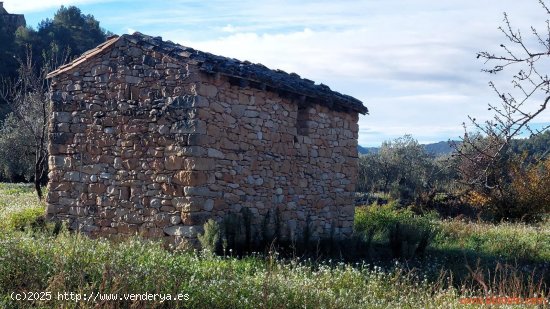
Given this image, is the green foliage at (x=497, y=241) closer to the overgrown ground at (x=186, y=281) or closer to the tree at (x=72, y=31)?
the overgrown ground at (x=186, y=281)

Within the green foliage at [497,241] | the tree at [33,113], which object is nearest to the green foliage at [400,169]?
the green foliage at [497,241]

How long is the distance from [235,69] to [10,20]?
3790 cm

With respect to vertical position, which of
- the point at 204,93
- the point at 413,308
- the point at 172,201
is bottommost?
the point at 413,308

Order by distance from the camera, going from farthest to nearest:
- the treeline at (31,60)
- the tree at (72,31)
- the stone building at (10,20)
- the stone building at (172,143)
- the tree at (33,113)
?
the stone building at (10,20) → the tree at (72,31) → the treeline at (31,60) → the tree at (33,113) → the stone building at (172,143)

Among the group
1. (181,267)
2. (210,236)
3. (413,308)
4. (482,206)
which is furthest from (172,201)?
(482,206)

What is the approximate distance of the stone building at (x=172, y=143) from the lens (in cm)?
1016

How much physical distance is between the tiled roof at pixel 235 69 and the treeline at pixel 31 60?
1024 cm

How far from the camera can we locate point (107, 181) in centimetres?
1096

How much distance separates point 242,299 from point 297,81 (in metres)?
6.97

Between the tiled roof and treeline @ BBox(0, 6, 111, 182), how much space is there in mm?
10241

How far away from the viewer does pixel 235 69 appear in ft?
34.2

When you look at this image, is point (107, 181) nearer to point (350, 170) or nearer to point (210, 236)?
point (210, 236)

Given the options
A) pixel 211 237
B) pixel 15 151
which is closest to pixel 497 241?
pixel 211 237

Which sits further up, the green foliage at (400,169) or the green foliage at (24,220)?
the green foliage at (400,169)
